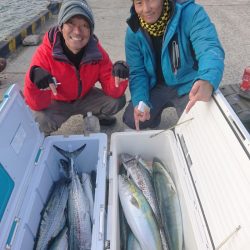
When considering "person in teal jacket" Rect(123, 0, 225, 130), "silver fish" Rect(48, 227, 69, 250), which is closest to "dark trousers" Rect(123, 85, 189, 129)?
"person in teal jacket" Rect(123, 0, 225, 130)

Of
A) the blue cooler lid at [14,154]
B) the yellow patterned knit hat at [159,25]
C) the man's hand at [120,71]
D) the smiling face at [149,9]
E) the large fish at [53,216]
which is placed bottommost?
the large fish at [53,216]

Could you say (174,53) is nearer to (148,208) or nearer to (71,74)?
(71,74)

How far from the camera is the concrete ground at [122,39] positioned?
328cm

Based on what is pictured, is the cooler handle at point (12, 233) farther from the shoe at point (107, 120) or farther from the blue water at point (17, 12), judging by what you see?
the blue water at point (17, 12)

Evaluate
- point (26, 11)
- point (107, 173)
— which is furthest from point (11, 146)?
point (26, 11)

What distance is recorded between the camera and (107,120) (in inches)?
123

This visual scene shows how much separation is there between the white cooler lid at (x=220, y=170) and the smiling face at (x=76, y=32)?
101 centimetres

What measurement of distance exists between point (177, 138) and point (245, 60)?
2.73 meters

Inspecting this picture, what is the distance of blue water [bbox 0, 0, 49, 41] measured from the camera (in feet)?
22.9

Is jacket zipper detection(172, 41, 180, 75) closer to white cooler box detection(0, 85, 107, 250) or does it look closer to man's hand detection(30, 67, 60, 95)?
white cooler box detection(0, 85, 107, 250)

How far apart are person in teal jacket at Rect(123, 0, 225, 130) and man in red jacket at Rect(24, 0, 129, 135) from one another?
0.78 ft

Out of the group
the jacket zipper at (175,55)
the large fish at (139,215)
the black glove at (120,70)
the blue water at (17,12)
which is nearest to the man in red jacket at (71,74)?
the black glove at (120,70)

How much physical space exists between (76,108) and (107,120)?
0.41 meters

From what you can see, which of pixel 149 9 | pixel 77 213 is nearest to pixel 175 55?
pixel 149 9
